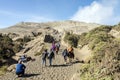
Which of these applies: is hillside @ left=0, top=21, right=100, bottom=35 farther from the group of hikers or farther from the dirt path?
the dirt path

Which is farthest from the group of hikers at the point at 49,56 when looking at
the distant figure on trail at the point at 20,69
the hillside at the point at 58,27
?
the hillside at the point at 58,27

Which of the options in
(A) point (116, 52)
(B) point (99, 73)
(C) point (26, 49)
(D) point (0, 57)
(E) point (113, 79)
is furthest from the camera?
(C) point (26, 49)

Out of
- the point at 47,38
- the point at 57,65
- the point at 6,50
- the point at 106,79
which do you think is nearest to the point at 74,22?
the point at 47,38

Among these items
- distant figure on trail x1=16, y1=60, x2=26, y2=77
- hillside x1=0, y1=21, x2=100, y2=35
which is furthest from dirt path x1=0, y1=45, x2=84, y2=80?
hillside x1=0, y1=21, x2=100, y2=35

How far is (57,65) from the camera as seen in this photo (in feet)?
84.0

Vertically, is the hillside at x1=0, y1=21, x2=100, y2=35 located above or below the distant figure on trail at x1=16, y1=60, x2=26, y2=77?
above

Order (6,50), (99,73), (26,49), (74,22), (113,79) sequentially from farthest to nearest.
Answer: (74,22) < (26,49) < (6,50) < (99,73) < (113,79)

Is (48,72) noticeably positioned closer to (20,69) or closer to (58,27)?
(20,69)

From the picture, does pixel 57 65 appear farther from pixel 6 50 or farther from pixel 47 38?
pixel 47 38

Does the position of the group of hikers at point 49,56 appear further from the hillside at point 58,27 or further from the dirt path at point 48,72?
the hillside at point 58,27

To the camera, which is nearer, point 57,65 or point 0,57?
point 57,65

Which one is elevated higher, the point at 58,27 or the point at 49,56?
the point at 58,27

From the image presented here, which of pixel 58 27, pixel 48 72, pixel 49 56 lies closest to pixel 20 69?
pixel 48 72

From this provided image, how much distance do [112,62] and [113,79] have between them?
1.83m
